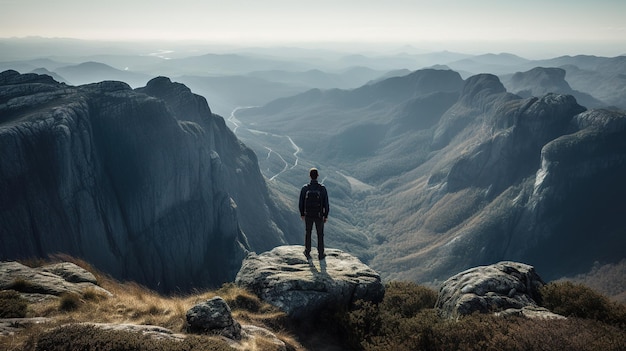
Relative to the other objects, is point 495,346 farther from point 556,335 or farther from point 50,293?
point 50,293

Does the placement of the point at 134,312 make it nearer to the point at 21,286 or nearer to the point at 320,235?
the point at 21,286

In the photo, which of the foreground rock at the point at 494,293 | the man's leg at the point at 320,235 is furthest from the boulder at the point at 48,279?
the foreground rock at the point at 494,293

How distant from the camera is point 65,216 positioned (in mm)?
77875

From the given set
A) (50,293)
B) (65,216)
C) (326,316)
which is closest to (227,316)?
(326,316)

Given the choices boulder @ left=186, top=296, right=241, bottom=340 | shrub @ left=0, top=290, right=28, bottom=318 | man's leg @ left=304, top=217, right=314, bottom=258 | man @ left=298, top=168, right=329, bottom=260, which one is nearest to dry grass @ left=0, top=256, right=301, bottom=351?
shrub @ left=0, top=290, right=28, bottom=318

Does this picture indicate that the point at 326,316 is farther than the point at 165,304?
Yes

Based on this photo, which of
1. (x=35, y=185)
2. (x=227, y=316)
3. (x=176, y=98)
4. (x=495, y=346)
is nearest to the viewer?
(x=495, y=346)

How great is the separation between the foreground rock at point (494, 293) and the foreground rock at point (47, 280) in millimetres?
19818

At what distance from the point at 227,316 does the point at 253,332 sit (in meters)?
2.00

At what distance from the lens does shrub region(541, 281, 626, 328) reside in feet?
63.1

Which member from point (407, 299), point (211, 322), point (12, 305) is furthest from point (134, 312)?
point (407, 299)

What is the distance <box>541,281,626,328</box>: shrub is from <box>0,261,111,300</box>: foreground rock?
25404mm

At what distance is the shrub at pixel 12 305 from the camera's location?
52.7 feet

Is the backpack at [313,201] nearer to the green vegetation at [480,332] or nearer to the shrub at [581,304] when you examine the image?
the green vegetation at [480,332]
